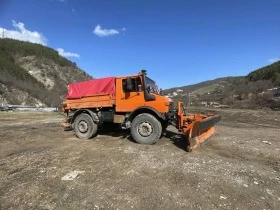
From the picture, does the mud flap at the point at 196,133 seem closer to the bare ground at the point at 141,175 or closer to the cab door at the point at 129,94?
the bare ground at the point at 141,175

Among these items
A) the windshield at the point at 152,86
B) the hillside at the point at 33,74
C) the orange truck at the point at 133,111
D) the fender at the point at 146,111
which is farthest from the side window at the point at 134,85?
the hillside at the point at 33,74

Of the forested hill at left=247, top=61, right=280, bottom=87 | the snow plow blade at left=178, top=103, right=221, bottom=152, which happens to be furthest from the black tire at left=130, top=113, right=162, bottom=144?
the forested hill at left=247, top=61, right=280, bottom=87

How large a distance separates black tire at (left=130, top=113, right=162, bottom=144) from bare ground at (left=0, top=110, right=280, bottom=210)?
418 millimetres

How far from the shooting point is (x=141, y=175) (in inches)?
266

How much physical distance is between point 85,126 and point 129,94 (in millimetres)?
2533

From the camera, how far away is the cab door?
10398 millimetres

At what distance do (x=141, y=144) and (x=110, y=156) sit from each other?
5.94ft

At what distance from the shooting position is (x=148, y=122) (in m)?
10.1

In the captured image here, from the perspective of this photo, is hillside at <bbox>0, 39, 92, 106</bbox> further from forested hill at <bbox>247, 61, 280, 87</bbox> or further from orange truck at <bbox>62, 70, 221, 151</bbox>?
forested hill at <bbox>247, 61, 280, 87</bbox>

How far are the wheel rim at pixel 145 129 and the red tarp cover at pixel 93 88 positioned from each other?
1866 mm

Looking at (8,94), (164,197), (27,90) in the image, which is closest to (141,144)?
(164,197)

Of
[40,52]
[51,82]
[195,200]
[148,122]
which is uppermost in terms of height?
[40,52]

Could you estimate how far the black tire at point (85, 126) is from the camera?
38.5 feet

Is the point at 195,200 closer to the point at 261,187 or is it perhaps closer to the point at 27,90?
the point at 261,187
